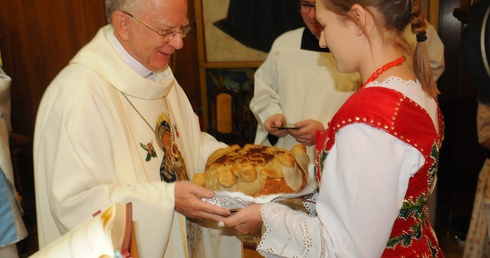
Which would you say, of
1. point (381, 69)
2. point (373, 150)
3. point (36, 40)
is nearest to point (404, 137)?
point (373, 150)

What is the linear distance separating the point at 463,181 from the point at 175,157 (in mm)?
3367

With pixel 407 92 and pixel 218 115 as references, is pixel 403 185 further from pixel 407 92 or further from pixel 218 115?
pixel 218 115

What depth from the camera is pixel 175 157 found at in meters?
2.18

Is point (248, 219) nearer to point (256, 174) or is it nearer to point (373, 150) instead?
point (256, 174)

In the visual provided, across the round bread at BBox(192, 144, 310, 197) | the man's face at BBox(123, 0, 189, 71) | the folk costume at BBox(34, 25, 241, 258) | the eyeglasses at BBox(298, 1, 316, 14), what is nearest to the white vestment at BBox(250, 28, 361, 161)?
the eyeglasses at BBox(298, 1, 316, 14)

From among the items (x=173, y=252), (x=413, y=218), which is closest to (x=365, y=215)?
(x=413, y=218)

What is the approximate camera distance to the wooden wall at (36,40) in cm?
412

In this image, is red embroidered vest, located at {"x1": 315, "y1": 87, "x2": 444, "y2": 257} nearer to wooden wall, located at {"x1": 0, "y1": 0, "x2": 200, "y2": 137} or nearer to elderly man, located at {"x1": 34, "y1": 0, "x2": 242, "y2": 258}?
elderly man, located at {"x1": 34, "y1": 0, "x2": 242, "y2": 258}

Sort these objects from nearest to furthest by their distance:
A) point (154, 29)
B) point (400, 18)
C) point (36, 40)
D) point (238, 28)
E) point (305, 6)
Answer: point (400, 18)
point (154, 29)
point (305, 6)
point (36, 40)
point (238, 28)

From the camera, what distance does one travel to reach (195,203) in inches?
72.7

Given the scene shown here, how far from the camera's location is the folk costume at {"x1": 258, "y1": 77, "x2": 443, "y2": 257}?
1.34m

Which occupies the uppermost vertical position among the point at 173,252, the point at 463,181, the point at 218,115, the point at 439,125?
the point at 439,125

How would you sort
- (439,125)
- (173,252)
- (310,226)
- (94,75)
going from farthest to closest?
(173,252) → (94,75) → (439,125) → (310,226)

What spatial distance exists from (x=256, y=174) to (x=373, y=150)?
66cm
